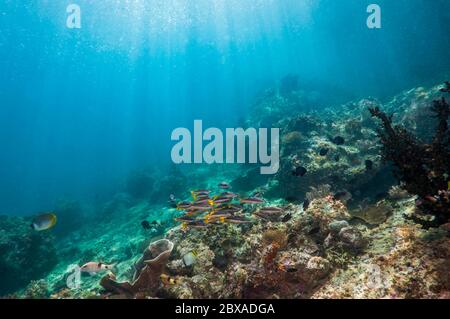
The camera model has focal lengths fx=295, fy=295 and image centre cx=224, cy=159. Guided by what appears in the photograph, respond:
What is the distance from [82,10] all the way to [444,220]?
213 feet

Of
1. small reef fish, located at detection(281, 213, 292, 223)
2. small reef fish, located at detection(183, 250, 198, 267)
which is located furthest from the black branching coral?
small reef fish, located at detection(183, 250, 198, 267)

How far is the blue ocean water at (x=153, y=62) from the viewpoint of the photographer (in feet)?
146

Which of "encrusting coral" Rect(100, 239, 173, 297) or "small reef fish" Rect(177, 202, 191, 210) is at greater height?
"small reef fish" Rect(177, 202, 191, 210)

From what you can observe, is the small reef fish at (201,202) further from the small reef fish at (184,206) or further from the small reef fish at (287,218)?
the small reef fish at (287,218)

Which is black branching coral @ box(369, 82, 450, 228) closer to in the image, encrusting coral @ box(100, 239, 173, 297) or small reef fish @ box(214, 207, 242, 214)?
small reef fish @ box(214, 207, 242, 214)

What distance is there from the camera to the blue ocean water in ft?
146

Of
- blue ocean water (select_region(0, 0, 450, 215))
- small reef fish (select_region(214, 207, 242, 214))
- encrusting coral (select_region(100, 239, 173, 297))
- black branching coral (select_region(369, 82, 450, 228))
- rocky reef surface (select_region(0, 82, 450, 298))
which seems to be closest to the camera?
black branching coral (select_region(369, 82, 450, 228))

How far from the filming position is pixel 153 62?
112062 mm

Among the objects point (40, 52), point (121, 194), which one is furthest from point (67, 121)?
point (121, 194)

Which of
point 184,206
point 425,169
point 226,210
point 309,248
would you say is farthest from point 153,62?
point 425,169

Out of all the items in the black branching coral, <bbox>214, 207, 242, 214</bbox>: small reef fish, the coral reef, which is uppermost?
the black branching coral

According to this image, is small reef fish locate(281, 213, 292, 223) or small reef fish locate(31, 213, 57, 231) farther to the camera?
small reef fish locate(31, 213, 57, 231)

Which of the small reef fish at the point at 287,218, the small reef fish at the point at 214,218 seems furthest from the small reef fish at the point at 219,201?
the small reef fish at the point at 287,218

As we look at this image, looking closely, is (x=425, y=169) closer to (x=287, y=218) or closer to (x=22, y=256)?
(x=287, y=218)
